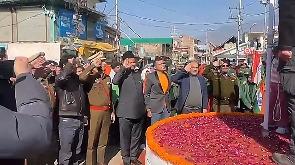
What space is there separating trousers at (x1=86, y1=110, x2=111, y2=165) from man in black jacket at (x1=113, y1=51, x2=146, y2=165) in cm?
32

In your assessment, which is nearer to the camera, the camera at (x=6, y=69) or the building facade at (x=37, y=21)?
the camera at (x=6, y=69)

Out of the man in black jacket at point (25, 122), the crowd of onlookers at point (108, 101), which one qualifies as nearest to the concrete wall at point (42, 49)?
the crowd of onlookers at point (108, 101)

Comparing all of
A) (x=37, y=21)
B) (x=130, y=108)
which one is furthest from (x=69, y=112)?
(x=37, y=21)

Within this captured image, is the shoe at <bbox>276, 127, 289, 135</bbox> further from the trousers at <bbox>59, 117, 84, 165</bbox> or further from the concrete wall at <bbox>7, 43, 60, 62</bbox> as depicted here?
the concrete wall at <bbox>7, 43, 60, 62</bbox>

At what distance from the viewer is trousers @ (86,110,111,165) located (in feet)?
19.8

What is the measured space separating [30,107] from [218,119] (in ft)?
12.6

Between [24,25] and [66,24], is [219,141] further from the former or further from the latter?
[24,25]

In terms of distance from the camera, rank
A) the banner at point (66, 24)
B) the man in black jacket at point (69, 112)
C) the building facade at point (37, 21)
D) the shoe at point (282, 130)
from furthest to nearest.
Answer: the banner at point (66, 24) → the building facade at point (37, 21) → the man in black jacket at point (69, 112) → the shoe at point (282, 130)

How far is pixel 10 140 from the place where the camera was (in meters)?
1.27

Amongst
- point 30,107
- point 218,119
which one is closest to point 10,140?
point 30,107

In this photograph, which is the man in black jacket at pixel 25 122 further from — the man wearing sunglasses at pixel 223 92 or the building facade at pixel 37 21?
the building facade at pixel 37 21

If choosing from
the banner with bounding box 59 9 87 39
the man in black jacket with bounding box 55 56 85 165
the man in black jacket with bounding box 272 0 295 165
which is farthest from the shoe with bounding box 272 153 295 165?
the banner with bounding box 59 9 87 39

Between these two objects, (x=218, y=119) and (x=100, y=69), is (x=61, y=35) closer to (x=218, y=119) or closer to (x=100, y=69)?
(x=100, y=69)

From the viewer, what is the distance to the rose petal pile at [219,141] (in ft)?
10.0
